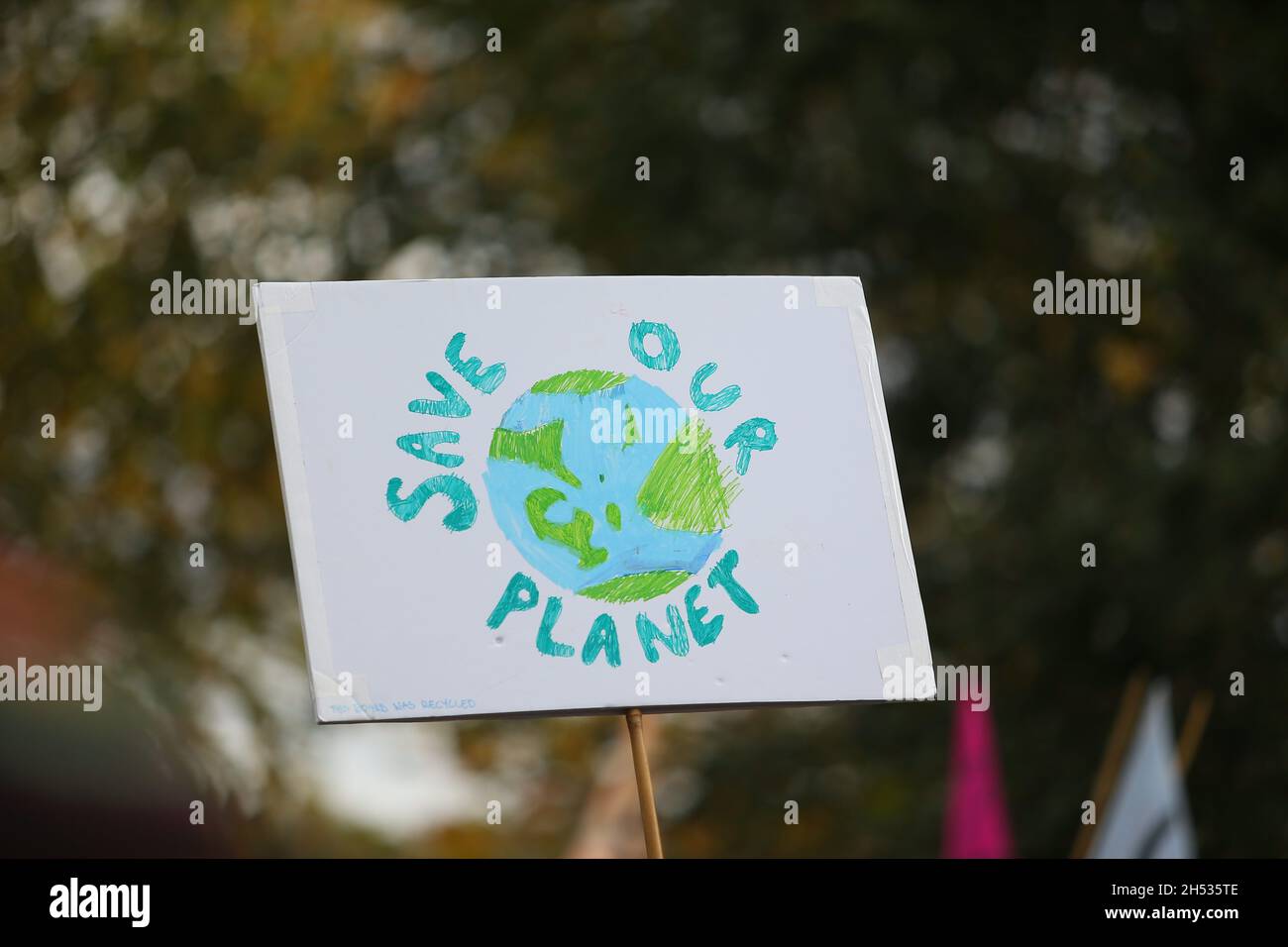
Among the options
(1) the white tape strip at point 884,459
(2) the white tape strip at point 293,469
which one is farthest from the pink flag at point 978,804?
(2) the white tape strip at point 293,469

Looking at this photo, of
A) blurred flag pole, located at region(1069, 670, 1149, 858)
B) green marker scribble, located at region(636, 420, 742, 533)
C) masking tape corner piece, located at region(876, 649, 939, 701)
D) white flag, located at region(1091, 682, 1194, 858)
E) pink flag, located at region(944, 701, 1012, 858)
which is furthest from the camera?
blurred flag pole, located at region(1069, 670, 1149, 858)

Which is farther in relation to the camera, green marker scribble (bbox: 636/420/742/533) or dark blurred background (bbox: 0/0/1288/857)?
dark blurred background (bbox: 0/0/1288/857)

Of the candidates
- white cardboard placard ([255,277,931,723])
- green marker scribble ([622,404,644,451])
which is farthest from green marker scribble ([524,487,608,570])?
green marker scribble ([622,404,644,451])

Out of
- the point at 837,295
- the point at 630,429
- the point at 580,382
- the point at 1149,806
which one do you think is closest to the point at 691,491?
the point at 630,429

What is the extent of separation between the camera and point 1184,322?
382 inches

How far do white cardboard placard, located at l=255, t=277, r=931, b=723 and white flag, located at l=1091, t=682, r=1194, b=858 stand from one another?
104 inches

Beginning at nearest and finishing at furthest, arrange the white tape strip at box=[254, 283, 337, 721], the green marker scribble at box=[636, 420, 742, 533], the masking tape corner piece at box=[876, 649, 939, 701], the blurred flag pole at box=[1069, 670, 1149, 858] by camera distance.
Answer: the white tape strip at box=[254, 283, 337, 721] < the masking tape corner piece at box=[876, 649, 939, 701] < the green marker scribble at box=[636, 420, 742, 533] < the blurred flag pole at box=[1069, 670, 1149, 858]

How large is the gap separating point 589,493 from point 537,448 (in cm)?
11

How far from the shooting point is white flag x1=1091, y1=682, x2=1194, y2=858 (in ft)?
17.5

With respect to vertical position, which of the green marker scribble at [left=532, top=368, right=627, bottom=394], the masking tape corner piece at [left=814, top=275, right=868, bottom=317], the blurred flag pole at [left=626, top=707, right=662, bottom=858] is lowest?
the blurred flag pole at [left=626, top=707, right=662, bottom=858]

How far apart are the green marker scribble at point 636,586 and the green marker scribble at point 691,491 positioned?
3.2 inches

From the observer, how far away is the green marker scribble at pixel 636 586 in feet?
9.82

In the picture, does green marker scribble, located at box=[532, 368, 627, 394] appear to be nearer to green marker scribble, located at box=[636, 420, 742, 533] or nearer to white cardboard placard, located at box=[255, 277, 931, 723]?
white cardboard placard, located at box=[255, 277, 931, 723]

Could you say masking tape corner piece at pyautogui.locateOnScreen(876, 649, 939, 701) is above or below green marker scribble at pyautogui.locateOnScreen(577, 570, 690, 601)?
below
